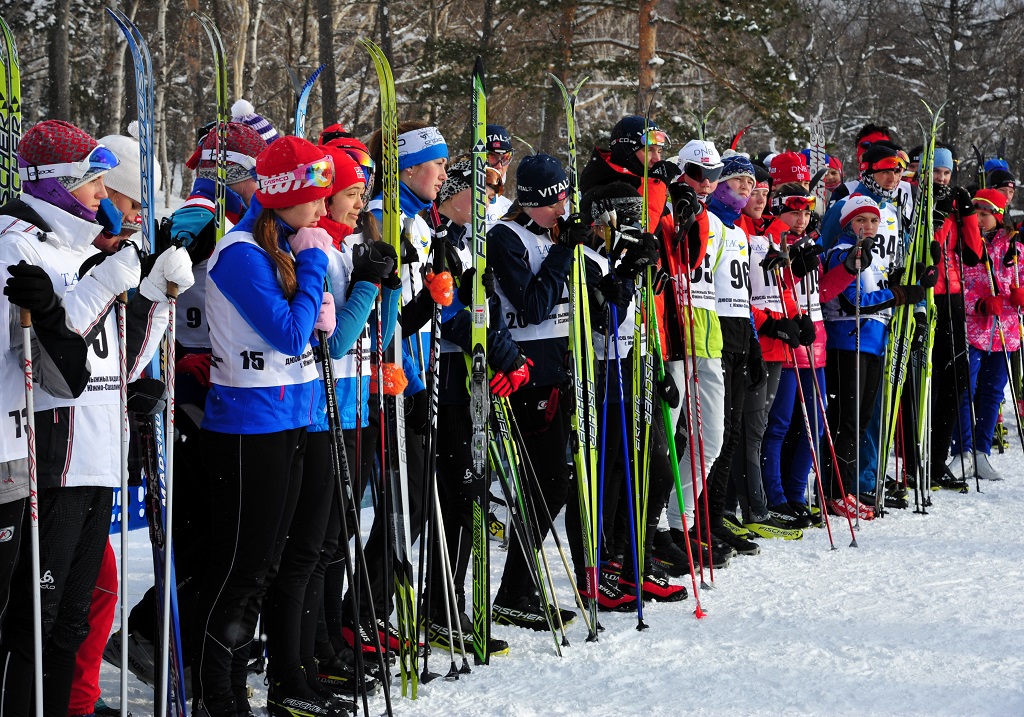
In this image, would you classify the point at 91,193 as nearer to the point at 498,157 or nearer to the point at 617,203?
the point at 617,203

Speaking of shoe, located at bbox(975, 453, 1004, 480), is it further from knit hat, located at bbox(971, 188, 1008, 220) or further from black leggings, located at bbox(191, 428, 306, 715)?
black leggings, located at bbox(191, 428, 306, 715)

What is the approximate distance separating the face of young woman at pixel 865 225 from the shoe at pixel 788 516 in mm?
1772

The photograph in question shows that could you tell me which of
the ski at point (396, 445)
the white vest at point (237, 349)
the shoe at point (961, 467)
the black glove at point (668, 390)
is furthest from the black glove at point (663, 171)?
the shoe at point (961, 467)

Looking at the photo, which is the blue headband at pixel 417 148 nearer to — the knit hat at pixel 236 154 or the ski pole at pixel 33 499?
the knit hat at pixel 236 154

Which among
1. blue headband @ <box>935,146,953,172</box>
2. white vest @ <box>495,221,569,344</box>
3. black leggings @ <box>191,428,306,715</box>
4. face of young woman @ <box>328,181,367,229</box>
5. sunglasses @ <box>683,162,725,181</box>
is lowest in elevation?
black leggings @ <box>191,428,306,715</box>

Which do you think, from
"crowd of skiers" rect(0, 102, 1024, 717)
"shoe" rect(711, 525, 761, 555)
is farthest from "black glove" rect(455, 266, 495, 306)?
"shoe" rect(711, 525, 761, 555)

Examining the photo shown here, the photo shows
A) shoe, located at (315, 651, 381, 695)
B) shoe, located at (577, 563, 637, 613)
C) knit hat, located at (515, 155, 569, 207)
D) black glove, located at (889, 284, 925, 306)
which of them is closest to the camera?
shoe, located at (315, 651, 381, 695)

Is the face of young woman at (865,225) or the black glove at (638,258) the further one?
the face of young woman at (865,225)

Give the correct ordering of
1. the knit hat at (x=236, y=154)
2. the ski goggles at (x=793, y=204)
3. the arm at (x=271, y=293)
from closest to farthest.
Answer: the arm at (x=271, y=293) → the knit hat at (x=236, y=154) → the ski goggles at (x=793, y=204)

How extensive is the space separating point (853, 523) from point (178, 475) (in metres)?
4.36

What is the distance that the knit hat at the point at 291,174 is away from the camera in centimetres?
327

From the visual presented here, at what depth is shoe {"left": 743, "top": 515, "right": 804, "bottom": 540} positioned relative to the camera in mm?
6199

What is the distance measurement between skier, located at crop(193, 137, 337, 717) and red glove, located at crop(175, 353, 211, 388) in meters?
0.31

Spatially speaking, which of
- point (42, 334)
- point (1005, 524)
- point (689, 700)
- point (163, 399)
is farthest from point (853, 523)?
point (42, 334)
